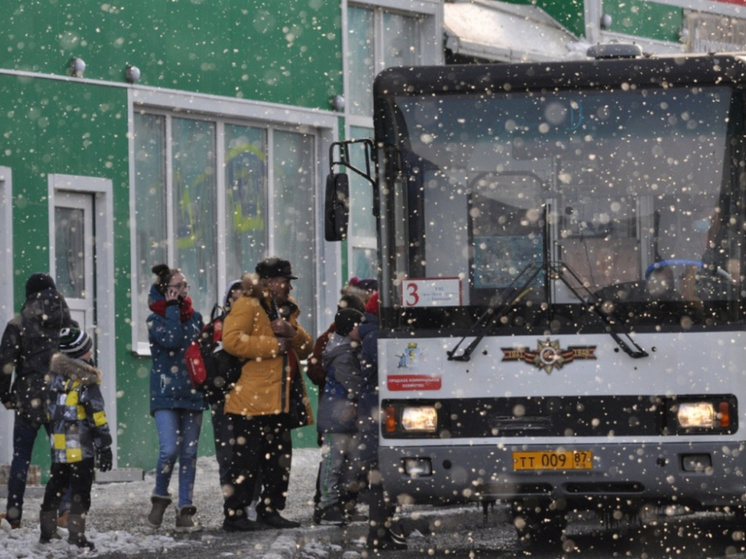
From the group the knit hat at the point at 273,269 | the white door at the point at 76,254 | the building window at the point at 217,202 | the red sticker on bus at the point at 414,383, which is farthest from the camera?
the building window at the point at 217,202

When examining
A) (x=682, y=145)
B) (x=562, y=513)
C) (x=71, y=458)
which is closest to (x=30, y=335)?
(x=71, y=458)

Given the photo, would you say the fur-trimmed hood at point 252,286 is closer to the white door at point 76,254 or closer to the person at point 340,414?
the person at point 340,414

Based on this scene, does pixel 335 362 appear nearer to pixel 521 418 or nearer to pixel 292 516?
pixel 292 516

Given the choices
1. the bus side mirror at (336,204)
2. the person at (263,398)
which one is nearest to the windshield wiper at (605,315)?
the bus side mirror at (336,204)

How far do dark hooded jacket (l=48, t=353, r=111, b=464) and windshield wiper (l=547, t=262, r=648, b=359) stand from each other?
3.07m

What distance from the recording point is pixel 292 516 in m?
Answer: 16.1

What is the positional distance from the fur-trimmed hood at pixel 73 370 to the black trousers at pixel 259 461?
1603 millimetres

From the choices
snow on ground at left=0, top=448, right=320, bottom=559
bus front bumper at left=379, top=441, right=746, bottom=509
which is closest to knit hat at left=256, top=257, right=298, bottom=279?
snow on ground at left=0, top=448, right=320, bottom=559

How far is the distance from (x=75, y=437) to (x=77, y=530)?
591mm

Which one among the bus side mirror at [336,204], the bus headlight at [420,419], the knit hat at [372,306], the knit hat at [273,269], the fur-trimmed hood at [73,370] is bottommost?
the bus headlight at [420,419]

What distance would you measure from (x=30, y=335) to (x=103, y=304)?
5.48m

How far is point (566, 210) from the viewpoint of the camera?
12781 mm

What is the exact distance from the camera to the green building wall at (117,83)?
19.7 meters

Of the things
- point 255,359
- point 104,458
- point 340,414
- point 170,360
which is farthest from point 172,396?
point 104,458
